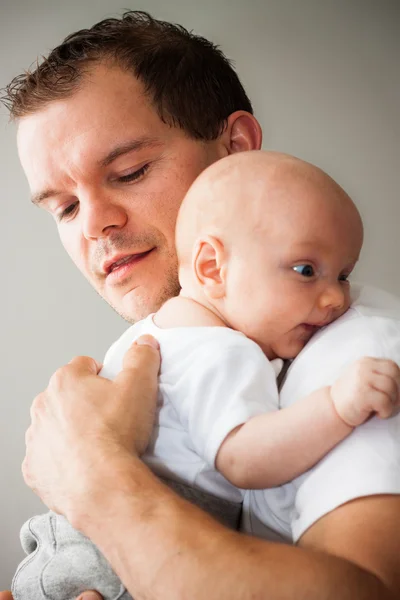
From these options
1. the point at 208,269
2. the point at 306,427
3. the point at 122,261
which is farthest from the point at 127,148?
the point at 306,427

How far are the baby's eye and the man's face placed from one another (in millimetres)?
566

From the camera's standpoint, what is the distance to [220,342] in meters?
0.87

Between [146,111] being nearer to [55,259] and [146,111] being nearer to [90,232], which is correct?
[90,232]

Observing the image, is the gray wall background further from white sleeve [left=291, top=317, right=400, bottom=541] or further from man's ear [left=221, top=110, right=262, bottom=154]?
white sleeve [left=291, top=317, right=400, bottom=541]

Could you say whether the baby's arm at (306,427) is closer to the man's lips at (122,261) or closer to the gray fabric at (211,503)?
the gray fabric at (211,503)

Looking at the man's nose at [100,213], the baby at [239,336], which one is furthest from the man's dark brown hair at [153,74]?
the baby at [239,336]

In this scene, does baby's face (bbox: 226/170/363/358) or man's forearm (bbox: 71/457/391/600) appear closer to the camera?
man's forearm (bbox: 71/457/391/600)

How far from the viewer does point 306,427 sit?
766mm

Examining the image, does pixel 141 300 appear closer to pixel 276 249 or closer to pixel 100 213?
pixel 100 213

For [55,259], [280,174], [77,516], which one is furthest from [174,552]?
[55,259]

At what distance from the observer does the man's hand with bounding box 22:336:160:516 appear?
869 millimetres

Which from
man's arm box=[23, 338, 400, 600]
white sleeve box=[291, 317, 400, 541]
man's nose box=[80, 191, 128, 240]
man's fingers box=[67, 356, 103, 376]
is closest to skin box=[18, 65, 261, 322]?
man's nose box=[80, 191, 128, 240]

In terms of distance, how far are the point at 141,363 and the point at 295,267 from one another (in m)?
0.27

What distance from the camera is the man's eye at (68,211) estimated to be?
148cm
